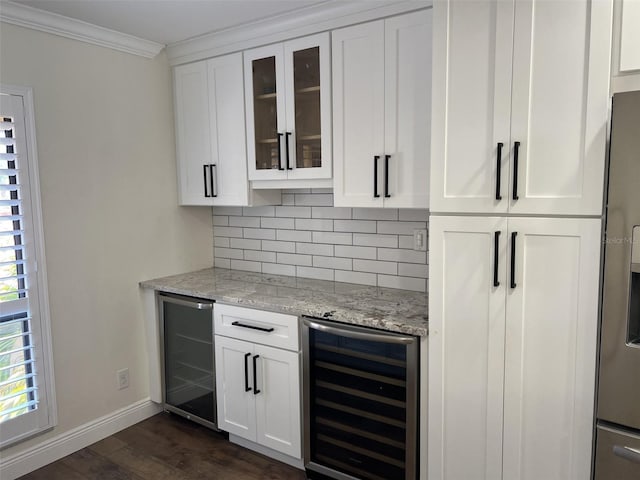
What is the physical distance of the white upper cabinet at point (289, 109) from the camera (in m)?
2.51

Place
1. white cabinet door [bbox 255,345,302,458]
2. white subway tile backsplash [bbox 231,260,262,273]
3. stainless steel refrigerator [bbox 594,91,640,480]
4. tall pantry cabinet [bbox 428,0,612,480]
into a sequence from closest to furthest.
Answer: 1. stainless steel refrigerator [bbox 594,91,640,480]
2. tall pantry cabinet [bbox 428,0,612,480]
3. white cabinet door [bbox 255,345,302,458]
4. white subway tile backsplash [bbox 231,260,262,273]

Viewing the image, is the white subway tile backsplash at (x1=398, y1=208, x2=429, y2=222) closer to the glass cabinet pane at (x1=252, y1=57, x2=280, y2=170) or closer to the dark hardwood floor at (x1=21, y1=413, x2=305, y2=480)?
the glass cabinet pane at (x1=252, y1=57, x2=280, y2=170)

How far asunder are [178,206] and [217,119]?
713mm

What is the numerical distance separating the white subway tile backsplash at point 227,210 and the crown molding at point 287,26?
1.02m

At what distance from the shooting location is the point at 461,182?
1831 millimetres

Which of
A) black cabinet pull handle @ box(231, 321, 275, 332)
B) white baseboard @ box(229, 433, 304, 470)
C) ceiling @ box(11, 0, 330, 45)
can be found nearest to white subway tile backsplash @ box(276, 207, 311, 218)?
black cabinet pull handle @ box(231, 321, 275, 332)

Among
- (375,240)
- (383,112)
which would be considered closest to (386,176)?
(383,112)

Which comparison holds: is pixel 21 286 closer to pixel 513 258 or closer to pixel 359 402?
pixel 359 402

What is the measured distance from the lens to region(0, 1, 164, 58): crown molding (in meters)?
2.37

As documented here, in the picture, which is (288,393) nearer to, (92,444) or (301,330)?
(301,330)

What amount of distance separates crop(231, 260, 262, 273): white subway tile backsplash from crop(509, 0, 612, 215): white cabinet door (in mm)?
1986

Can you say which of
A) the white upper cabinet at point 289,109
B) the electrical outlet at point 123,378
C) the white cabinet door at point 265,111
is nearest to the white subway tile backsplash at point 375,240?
the white upper cabinet at point 289,109

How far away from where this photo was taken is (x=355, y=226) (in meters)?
2.84

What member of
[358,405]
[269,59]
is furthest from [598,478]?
[269,59]
